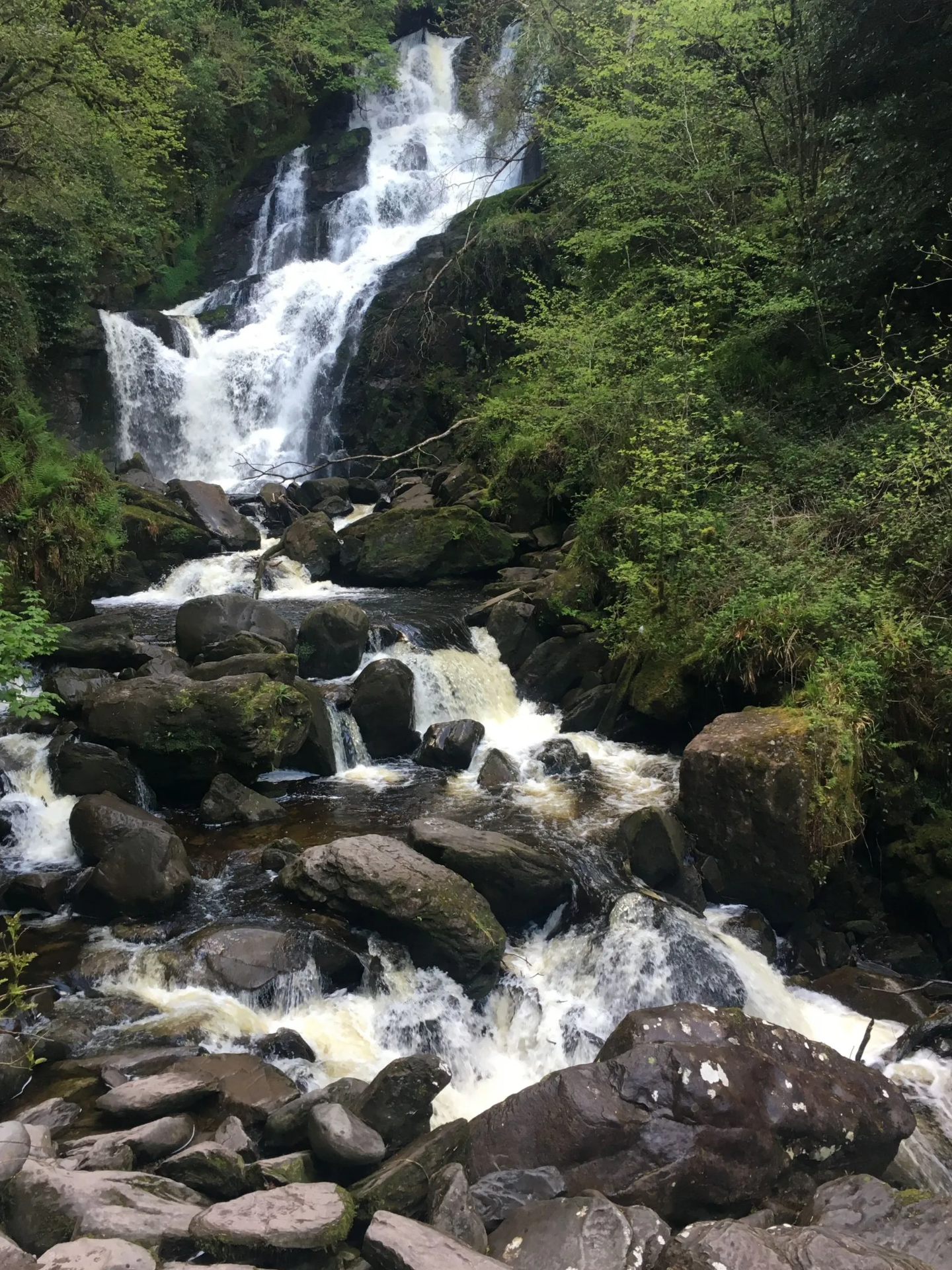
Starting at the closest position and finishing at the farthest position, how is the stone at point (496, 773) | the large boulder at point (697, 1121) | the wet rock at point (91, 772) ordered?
1. the large boulder at point (697, 1121)
2. the wet rock at point (91, 772)
3. the stone at point (496, 773)

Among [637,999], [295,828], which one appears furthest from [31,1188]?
[295,828]

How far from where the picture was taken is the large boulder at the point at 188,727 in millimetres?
8070

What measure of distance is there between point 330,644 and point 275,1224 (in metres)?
7.47

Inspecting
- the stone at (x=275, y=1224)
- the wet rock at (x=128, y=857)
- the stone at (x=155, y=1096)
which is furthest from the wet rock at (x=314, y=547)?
the stone at (x=275, y=1224)

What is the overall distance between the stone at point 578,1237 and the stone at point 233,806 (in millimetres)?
4799

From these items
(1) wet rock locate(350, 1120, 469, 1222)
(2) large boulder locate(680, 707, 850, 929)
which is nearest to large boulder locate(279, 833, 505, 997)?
(1) wet rock locate(350, 1120, 469, 1222)

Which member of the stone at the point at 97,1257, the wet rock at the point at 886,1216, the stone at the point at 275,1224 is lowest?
the wet rock at the point at 886,1216

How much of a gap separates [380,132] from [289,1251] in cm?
3092

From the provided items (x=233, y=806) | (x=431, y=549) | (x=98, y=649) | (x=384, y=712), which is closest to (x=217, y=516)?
(x=431, y=549)

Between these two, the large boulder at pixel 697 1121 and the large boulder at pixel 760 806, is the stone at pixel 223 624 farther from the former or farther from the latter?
the large boulder at pixel 697 1121

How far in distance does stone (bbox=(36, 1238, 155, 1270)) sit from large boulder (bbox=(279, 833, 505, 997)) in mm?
2971

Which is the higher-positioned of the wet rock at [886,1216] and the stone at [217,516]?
the stone at [217,516]

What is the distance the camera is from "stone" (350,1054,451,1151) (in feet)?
14.6

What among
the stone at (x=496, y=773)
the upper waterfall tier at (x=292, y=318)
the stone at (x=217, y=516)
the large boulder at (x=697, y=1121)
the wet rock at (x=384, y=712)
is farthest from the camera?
the upper waterfall tier at (x=292, y=318)
